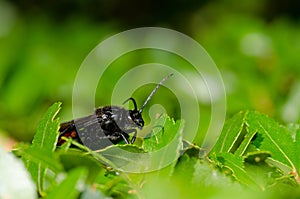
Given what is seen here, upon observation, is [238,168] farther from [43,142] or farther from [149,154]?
[43,142]

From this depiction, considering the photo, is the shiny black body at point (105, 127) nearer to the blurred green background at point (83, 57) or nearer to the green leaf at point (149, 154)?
the green leaf at point (149, 154)

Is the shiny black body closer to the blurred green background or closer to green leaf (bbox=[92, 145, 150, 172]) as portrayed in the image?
green leaf (bbox=[92, 145, 150, 172])


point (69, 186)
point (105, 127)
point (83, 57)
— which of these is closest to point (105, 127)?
point (105, 127)

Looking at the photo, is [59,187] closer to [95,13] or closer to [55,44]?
[55,44]

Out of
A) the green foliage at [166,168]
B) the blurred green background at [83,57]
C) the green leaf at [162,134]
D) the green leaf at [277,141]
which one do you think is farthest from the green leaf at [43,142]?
the blurred green background at [83,57]

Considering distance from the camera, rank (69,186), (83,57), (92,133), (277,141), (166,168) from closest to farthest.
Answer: (69,186), (166,168), (277,141), (92,133), (83,57)

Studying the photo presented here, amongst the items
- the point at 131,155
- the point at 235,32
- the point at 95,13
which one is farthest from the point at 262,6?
the point at 131,155

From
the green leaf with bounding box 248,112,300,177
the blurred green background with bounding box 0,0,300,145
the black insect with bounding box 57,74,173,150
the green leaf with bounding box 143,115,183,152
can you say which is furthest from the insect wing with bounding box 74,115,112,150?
the blurred green background with bounding box 0,0,300,145
